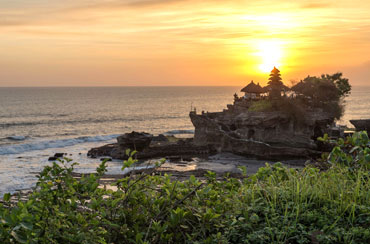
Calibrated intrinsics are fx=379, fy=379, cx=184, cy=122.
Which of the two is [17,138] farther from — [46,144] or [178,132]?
[178,132]

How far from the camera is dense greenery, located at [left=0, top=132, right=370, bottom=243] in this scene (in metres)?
4.79

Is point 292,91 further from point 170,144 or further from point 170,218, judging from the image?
point 170,218

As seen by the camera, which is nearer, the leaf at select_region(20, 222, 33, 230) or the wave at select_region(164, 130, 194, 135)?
the leaf at select_region(20, 222, 33, 230)

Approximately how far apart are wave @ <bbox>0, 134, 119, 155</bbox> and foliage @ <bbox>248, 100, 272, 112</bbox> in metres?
30.0

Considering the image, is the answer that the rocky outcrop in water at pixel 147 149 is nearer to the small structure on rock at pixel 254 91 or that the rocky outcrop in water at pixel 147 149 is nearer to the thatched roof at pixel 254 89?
the small structure on rock at pixel 254 91

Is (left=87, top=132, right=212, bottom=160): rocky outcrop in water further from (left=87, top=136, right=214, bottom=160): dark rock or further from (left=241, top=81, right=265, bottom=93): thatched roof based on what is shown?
(left=241, top=81, right=265, bottom=93): thatched roof

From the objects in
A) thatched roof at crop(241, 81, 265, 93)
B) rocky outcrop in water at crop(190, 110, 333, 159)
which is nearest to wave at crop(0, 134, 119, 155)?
rocky outcrop in water at crop(190, 110, 333, 159)

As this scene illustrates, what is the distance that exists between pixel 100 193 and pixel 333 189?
370 centimetres

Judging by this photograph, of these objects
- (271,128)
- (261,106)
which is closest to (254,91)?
(261,106)

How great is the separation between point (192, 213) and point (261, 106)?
1955 inches

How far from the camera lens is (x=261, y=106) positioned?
53656 millimetres

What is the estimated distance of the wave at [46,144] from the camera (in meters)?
55.4

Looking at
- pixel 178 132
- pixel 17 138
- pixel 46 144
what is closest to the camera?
pixel 46 144

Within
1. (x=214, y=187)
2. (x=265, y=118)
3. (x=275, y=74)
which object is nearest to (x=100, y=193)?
(x=214, y=187)
